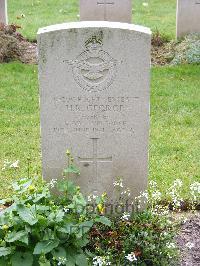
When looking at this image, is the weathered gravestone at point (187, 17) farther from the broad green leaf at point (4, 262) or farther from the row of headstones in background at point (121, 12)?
the broad green leaf at point (4, 262)

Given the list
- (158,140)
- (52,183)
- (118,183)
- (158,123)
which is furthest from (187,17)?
(52,183)

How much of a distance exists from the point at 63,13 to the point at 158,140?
8.03 metres

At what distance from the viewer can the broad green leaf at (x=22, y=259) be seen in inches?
158

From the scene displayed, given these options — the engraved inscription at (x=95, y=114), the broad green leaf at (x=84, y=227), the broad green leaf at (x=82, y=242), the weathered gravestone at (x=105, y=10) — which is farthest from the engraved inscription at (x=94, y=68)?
the weathered gravestone at (x=105, y=10)

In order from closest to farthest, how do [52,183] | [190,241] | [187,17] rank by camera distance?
[52,183] → [190,241] → [187,17]

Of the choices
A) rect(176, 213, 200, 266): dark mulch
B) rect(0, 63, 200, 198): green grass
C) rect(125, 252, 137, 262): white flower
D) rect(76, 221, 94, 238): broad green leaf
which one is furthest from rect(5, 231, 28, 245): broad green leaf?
rect(0, 63, 200, 198): green grass

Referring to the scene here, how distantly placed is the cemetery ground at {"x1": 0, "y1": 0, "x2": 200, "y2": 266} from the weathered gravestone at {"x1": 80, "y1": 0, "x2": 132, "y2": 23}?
40.2 inches

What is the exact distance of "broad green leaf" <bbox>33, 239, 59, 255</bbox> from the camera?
401 centimetres

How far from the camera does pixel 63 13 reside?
14453mm

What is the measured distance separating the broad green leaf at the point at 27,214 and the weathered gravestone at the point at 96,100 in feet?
2.59

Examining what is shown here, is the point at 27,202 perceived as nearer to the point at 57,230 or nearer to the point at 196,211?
the point at 57,230

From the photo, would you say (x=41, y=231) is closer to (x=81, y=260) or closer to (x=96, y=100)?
(x=81, y=260)

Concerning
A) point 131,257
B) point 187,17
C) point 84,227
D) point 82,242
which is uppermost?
point 187,17

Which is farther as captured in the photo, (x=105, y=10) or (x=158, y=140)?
(x=105, y=10)
